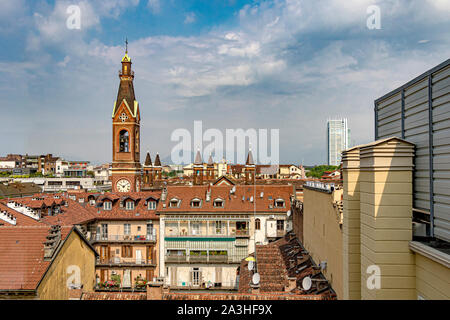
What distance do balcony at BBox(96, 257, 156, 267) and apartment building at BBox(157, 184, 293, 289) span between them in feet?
4.35

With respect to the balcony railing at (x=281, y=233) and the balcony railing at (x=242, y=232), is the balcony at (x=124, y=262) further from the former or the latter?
the balcony railing at (x=281, y=233)

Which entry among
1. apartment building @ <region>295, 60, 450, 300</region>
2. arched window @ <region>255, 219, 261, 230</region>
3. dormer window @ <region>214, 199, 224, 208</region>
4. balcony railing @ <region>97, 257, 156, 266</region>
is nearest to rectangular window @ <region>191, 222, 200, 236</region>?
dormer window @ <region>214, 199, 224, 208</region>

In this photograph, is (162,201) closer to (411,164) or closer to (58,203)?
(58,203)

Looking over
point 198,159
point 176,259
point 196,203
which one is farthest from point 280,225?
point 198,159

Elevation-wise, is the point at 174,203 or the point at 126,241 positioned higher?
the point at 174,203

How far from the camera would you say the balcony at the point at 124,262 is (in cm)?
3516

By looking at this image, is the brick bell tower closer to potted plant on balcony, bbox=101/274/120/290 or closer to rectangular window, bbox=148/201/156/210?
rectangular window, bbox=148/201/156/210

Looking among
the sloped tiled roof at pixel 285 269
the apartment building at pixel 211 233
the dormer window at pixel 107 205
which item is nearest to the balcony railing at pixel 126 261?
the apartment building at pixel 211 233

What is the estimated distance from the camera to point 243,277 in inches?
971

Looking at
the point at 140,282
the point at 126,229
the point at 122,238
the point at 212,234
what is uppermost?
the point at 126,229

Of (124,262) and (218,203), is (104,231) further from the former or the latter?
(218,203)

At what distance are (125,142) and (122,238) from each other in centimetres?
1873

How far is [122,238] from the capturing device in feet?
119
